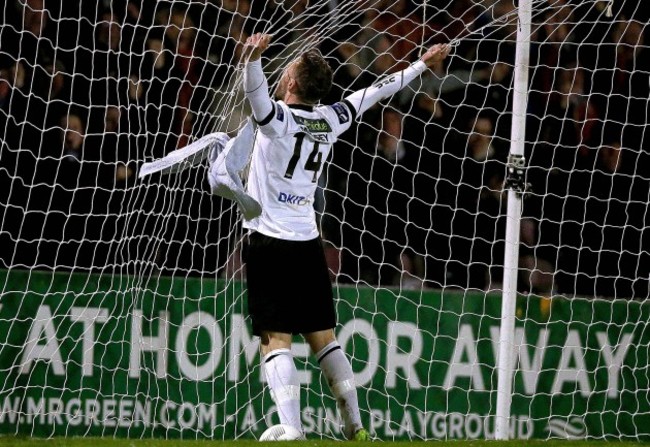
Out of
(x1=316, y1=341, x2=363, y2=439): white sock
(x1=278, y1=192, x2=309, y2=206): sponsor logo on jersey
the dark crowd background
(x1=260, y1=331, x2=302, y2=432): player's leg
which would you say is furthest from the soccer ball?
the dark crowd background

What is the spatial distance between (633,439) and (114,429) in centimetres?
311

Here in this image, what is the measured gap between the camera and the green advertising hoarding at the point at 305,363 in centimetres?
682

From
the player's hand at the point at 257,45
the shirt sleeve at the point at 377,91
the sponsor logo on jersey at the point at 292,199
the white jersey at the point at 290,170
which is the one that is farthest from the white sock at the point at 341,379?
the player's hand at the point at 257,45

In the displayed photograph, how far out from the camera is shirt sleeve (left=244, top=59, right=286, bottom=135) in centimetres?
508

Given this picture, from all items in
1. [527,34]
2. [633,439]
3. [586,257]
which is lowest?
[633,439]

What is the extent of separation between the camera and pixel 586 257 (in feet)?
27.1

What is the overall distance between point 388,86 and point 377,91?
0.06 meters

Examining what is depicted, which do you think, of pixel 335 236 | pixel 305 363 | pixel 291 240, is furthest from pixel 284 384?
pixel 335 236

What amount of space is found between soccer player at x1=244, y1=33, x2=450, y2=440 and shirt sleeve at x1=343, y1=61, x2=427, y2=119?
0.18 meters

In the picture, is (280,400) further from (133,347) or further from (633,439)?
(633,439)

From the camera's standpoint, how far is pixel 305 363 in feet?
23.9

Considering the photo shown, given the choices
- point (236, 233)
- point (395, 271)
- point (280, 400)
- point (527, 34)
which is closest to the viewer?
point (280, 400)

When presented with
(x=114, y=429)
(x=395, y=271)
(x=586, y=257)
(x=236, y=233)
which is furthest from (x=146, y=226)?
(x=586, y=257)

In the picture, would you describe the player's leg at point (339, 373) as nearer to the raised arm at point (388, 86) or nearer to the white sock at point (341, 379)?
the white sock at point (341, 379)
